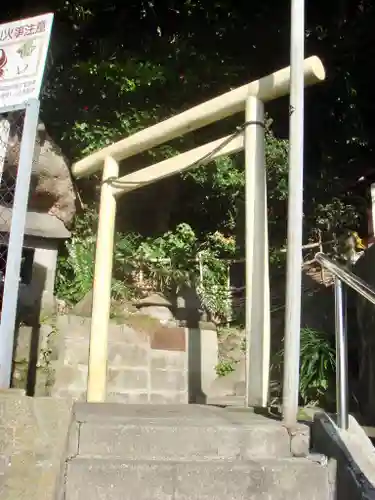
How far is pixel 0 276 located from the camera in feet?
15.2

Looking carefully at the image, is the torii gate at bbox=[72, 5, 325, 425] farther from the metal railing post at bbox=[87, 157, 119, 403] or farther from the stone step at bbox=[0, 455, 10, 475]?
the stone step at bbox=[0, 455, 10, 475]

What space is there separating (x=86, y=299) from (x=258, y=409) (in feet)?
9.40

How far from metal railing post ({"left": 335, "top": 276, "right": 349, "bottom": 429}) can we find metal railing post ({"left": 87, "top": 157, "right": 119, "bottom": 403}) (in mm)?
1967

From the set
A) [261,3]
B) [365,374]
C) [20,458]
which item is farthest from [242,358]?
[261,3]

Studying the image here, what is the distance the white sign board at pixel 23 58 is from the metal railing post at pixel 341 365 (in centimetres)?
218

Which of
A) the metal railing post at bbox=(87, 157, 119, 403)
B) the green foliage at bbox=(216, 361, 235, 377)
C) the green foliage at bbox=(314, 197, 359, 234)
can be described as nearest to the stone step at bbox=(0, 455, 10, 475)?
the metal railing post at bbox=(87, 157, 119, 403)

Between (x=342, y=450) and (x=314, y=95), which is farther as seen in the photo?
(x=314, y=95)

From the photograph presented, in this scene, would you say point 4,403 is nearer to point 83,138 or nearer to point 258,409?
point 258,409

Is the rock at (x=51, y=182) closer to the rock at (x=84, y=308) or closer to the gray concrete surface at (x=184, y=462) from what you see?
the rock at (x=84, y=308)

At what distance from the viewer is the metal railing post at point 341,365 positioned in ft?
10.5

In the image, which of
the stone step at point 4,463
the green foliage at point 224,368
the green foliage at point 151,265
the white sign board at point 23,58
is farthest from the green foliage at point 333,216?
the stone step at point 4,463

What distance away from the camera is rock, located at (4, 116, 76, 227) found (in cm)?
612

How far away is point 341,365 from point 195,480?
107cm

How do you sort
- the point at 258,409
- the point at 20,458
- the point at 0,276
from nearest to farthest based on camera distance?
the point at 20,458
the point at 258,409
the point at 0,276
